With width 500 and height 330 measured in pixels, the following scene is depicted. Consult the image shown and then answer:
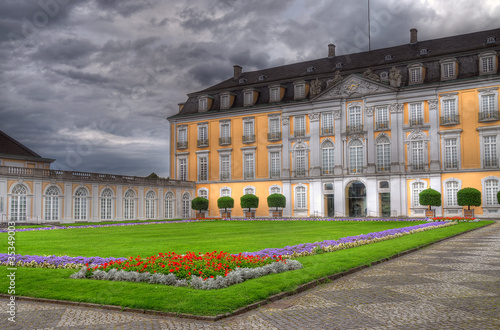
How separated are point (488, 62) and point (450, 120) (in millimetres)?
5691

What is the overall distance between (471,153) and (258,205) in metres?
21.2

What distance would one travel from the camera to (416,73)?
46000 millimetres

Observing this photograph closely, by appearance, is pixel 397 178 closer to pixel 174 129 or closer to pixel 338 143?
pixel 338 143

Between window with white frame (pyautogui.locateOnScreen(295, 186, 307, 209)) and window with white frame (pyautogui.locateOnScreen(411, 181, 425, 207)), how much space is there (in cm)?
1062

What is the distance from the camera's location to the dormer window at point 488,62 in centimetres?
4225

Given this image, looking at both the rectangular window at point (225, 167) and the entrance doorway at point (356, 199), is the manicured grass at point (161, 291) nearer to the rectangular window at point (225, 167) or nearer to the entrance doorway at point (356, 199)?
the entrance doorway at point (356, 199)

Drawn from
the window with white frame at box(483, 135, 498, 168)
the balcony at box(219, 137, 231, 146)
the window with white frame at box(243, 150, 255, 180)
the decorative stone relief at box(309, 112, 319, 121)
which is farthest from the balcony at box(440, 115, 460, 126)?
the balcony at box(219, 137, 231, 146)

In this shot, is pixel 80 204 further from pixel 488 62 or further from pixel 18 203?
pixel 488 62

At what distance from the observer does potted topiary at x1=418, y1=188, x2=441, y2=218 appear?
40.9m

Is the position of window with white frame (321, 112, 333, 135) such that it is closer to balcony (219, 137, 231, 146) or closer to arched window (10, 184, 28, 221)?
balcony (219, 137, 231, 146)

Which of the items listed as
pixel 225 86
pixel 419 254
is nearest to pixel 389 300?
pixel 419 254

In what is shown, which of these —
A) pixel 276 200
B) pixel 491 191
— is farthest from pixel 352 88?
pixel 491 191

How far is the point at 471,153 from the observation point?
4303 centimetres

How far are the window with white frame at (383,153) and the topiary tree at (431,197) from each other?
19.0ft
